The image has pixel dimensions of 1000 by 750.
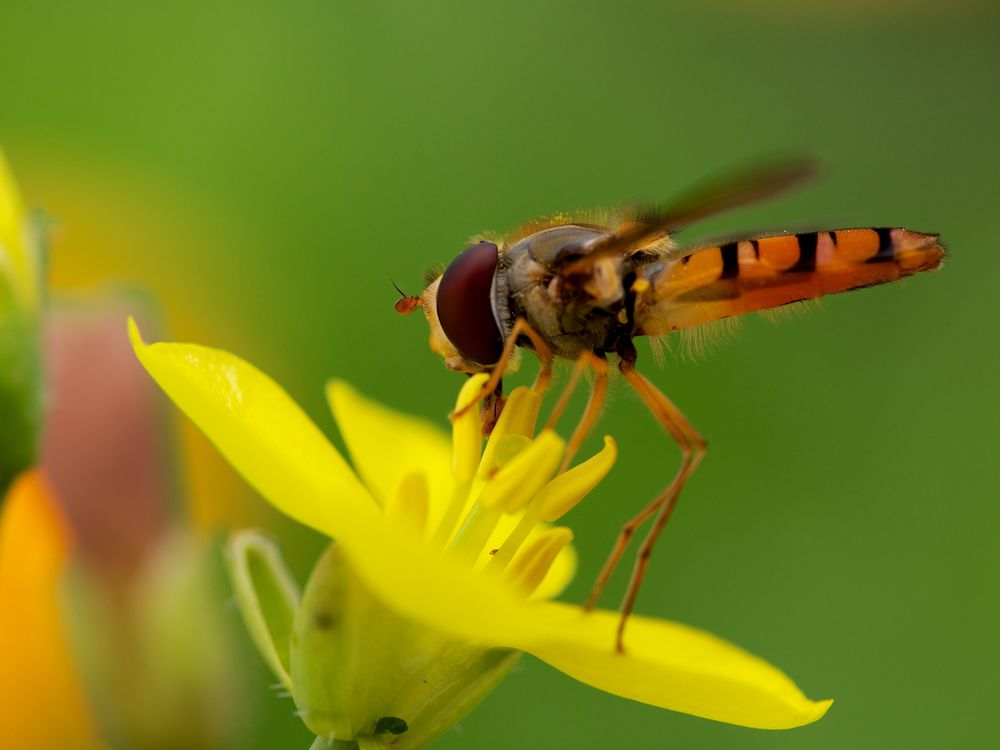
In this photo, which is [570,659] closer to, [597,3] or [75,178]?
[75,178]

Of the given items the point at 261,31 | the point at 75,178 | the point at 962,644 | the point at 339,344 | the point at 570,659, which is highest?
the point at 261,31

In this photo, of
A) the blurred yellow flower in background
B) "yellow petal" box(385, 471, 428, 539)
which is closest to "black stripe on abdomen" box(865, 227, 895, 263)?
"yellow petal" box(385, 471, 428, 539)

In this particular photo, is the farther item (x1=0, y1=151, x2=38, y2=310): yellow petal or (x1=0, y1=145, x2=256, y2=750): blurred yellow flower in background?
(x1=0, y1=145, x2=256, y2=750): blurred yellow flower in background

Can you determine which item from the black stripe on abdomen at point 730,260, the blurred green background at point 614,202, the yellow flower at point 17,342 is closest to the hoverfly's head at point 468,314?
the black stripe on abdomen at point 730,260

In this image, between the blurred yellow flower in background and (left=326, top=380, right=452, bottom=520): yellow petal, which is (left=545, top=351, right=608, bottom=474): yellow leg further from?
the blurred yellow flower in background

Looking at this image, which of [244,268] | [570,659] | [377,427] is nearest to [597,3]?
[244,268]

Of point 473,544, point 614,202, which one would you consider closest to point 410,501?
point 473,544
